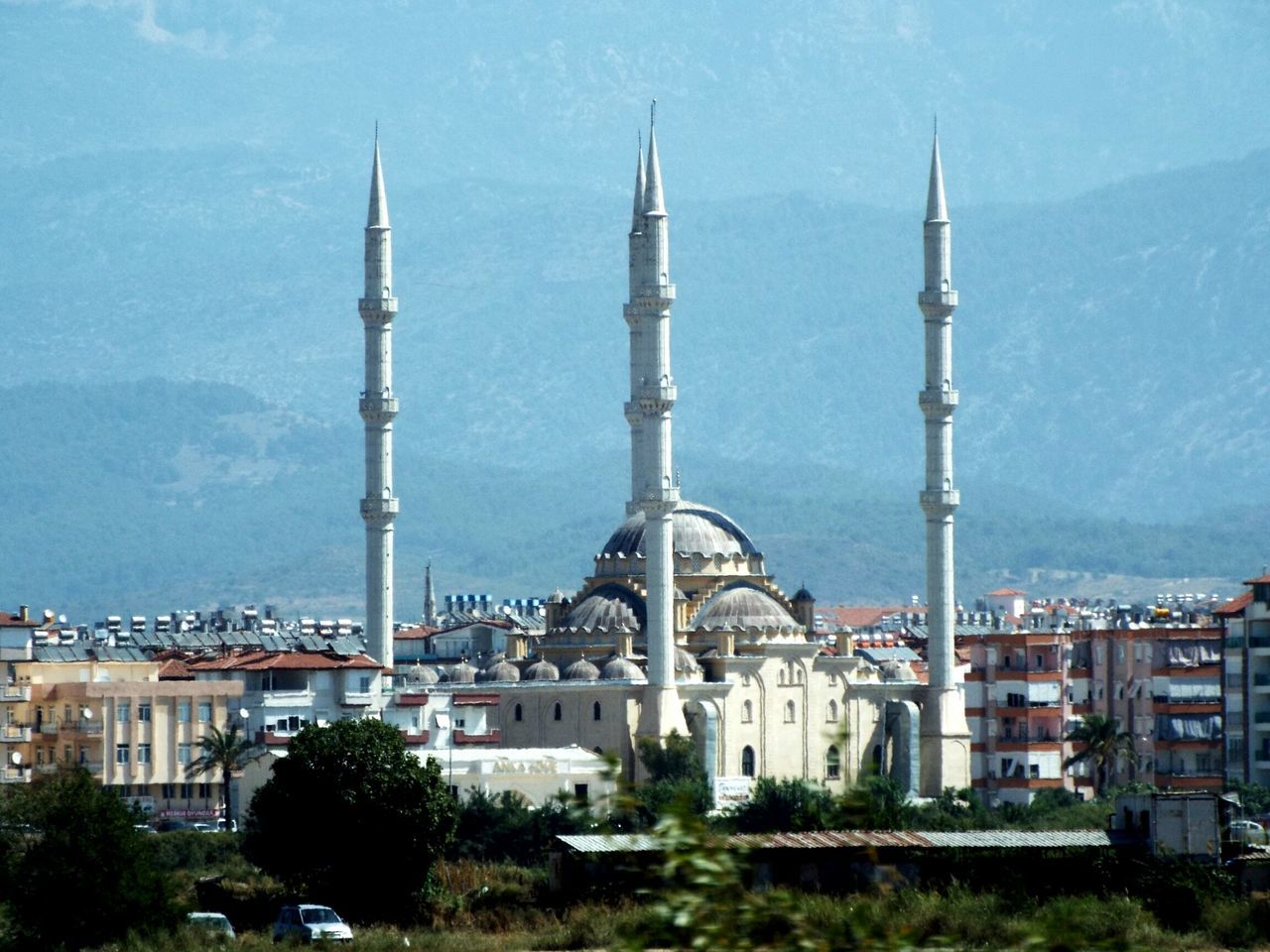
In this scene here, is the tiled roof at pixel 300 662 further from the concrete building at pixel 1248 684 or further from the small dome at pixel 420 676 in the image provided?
the concrete building at pixel 1248 684

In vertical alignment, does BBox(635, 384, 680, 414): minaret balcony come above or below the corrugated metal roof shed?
above

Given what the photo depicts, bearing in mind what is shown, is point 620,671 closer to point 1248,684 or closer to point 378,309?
point 378,309

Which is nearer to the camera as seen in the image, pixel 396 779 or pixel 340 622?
pixel 396 779

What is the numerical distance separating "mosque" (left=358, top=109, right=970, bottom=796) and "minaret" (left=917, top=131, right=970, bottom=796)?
0.06 m

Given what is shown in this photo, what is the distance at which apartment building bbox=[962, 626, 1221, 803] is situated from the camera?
86375mm

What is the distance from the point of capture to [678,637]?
3396 inches

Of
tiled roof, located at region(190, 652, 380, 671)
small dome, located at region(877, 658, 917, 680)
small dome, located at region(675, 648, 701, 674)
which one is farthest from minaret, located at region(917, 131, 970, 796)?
tiled roof, located at region(190, 652, 380, 671)

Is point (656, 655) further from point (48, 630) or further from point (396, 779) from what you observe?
point (396, 779)

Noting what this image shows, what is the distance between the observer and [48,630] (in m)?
91.8

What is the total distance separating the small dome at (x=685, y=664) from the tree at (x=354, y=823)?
28616mm

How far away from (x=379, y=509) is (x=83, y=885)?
38650 millimetres

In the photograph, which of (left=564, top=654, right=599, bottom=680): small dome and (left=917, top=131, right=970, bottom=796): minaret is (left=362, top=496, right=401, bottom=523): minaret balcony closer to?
(left=564, top=654, right=599, bottom=680): small dome

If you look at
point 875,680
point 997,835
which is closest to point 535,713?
point 875,680

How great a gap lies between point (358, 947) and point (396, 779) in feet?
41.0
